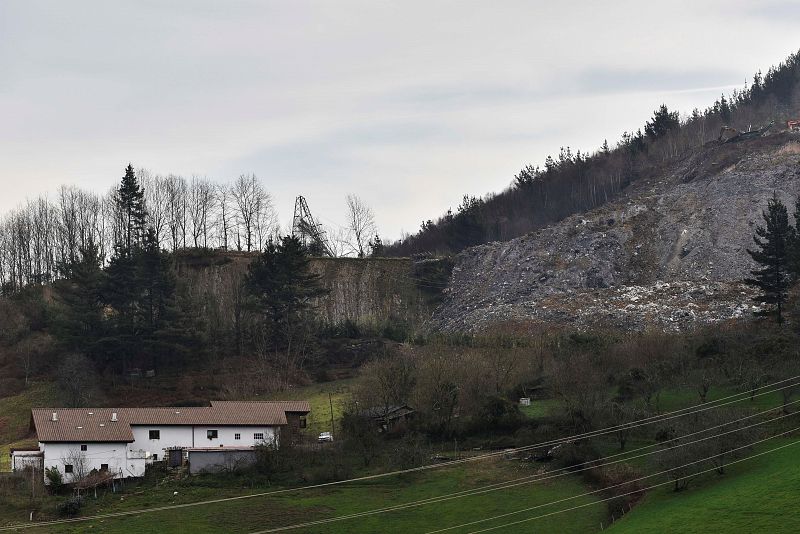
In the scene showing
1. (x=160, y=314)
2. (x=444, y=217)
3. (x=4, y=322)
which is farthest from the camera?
(x=444, y=217)

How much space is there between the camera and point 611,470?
53.7m

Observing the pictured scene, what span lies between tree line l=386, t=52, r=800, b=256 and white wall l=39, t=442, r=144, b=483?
68.0 metres

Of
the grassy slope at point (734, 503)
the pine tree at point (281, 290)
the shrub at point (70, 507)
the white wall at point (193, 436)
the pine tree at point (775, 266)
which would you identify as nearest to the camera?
the grassy slope at point (734, 503)

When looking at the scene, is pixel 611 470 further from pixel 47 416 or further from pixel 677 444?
pixel 47 416

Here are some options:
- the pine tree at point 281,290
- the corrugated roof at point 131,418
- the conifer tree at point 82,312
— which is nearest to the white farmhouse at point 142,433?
the corrugated roof at point 131,418

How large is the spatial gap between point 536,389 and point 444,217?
76.5 m

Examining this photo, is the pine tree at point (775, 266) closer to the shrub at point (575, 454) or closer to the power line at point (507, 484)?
the power line at point (507, 484)

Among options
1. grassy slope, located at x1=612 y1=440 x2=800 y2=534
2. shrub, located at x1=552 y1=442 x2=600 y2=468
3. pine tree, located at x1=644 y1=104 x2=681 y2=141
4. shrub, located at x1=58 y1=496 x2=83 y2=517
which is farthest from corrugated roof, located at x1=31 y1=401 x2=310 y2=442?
pine tree, located at x1=644 y1=104 x2=681 y2=141

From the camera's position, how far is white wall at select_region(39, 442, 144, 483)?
197 ft

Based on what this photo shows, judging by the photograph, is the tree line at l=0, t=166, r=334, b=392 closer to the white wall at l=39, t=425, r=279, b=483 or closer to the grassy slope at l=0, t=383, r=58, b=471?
the grassy slope at l=0, t=383, r=58, b=471

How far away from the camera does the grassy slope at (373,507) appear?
50.4 meters

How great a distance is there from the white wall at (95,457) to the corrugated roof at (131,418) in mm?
399

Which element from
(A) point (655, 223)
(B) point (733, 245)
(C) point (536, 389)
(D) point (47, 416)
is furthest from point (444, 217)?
(D) point (47, 416)

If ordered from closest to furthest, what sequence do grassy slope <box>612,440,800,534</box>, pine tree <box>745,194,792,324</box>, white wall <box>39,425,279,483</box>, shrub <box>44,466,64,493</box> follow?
1. grassy slope <box>612,440,800,534</box>
2. shrub <box>44,466,64,493</box>
3. white wall <box>39,425,279,483</box>
4. pine tree <box>745,194,792,324</box>
